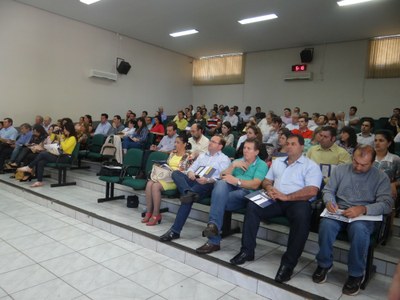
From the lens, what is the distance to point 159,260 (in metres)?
2.68

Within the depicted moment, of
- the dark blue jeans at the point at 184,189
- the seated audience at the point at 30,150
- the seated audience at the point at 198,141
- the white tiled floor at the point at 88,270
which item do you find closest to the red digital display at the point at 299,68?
the seated audience at the point at 198,141

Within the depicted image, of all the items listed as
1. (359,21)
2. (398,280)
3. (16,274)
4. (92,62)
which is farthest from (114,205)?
(359,21)

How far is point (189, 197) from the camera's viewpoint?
111 inches

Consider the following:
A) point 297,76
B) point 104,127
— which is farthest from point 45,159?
point 297,76

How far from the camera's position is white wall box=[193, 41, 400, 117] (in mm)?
8039

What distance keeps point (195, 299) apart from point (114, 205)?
7.61 feet

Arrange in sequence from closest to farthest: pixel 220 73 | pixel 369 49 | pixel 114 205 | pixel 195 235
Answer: pixel 195 235 < pixel 114 205 < pixel 369 49 < pixel 220 73

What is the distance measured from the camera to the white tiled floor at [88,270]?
2123mm

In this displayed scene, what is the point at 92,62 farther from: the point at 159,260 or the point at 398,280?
the point at 398,280

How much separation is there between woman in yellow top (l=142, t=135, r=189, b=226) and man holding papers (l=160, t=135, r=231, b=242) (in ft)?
0.53

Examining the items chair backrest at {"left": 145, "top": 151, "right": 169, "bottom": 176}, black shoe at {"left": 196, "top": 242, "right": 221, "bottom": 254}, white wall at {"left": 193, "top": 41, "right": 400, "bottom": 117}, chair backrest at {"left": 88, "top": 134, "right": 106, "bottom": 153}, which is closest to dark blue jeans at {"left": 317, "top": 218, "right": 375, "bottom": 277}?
black shoe at {"left": 196, "top": 242, "right": 221, "bottom": 254}

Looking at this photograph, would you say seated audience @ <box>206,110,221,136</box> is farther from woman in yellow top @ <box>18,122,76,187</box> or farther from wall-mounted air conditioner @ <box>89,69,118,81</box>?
wall-mounted air conditioner @ <box>89,69,118,81</box>

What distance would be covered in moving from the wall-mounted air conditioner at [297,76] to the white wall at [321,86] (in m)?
0.15

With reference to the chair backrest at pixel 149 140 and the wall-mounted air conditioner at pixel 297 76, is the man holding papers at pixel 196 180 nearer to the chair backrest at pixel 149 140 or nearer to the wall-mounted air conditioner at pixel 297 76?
the chair backrest at pixel 149 140
